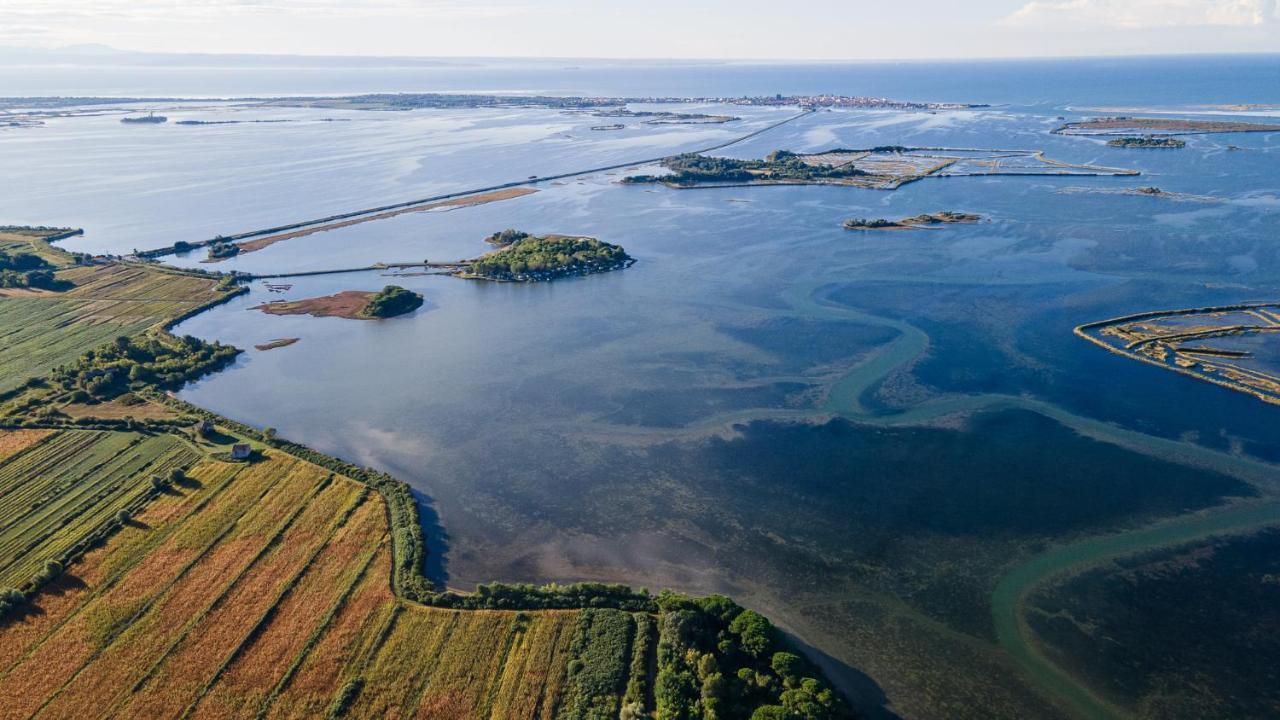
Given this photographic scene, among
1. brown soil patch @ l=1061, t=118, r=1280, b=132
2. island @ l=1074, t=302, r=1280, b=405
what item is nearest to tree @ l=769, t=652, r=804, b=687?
island @ l=1074, t=302, r=1280, b=405

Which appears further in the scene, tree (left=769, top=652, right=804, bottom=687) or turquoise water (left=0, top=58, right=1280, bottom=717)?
turquoise water (left=0, top=58, right=1280, bottom=717)

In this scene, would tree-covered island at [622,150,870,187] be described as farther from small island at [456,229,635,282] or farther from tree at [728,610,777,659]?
tree at [728,610,777,659]

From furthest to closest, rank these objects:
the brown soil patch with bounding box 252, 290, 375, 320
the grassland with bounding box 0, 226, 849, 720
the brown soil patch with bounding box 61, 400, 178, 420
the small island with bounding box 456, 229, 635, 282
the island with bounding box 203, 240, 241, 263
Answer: the island with bounding box 203, 240, 241, 263 < the small island with bounding box 456, 229, 635, 282 < the brown soil patch with bounding box 252, 290, 375, 320 < the brown soil patch with bounding box 61, 400, 178, 420 < the grassland with bounding box 0, 226, 849, 720

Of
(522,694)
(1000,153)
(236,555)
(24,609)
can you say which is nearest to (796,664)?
(522,694)

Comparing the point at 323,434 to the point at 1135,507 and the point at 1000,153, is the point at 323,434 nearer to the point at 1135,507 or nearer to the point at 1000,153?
the point at 1135,507

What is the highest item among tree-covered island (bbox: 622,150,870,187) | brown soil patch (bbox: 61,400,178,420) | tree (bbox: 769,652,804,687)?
tree-covered island (bbox: 622,150,870,187)

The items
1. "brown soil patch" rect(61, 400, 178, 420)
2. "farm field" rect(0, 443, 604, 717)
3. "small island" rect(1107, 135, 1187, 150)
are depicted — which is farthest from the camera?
"small island" rect(1107, 135, 1187, 150)

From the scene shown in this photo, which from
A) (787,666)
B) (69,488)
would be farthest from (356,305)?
(787,666)

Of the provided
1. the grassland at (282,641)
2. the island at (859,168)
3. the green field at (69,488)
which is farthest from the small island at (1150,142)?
the green field at (69,488)
